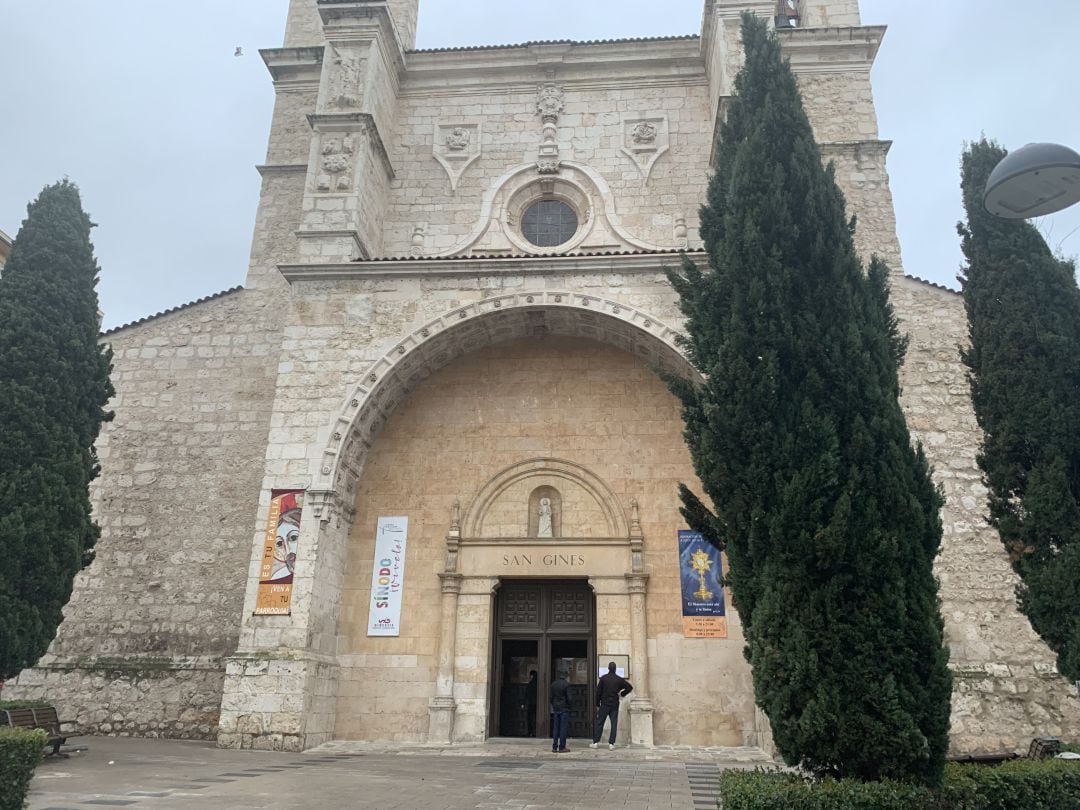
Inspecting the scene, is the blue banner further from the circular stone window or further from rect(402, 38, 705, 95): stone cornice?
rect(402, 38, 705, 95): stone cornice

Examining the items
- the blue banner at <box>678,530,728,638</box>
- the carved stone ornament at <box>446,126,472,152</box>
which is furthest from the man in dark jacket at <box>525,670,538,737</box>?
the carved stone ornament at <box>446,126,472,152</box>

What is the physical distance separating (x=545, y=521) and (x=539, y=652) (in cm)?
197

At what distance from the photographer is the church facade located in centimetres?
1070

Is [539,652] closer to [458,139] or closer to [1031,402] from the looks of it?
[1031,402]

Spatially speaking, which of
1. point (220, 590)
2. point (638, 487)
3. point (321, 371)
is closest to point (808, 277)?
point (638, 487)

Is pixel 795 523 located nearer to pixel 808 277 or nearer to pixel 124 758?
pixel 808 277

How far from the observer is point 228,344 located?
43.5ft

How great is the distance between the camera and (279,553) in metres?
10.6

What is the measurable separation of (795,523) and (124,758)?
7735mm

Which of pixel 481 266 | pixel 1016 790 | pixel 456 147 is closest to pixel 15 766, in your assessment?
pixel 1016 790

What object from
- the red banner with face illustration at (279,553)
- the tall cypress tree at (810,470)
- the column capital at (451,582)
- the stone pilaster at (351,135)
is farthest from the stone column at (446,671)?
the tall cypress tree at (810,470)

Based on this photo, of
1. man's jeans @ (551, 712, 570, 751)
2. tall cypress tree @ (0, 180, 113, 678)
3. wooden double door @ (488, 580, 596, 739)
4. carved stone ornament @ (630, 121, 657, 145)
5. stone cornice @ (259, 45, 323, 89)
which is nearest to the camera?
tall cypress tree @ (0, 180, 113, 678)

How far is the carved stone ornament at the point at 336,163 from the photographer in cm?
1285

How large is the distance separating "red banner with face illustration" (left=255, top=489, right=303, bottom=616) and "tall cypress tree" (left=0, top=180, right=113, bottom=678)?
7.58ft
